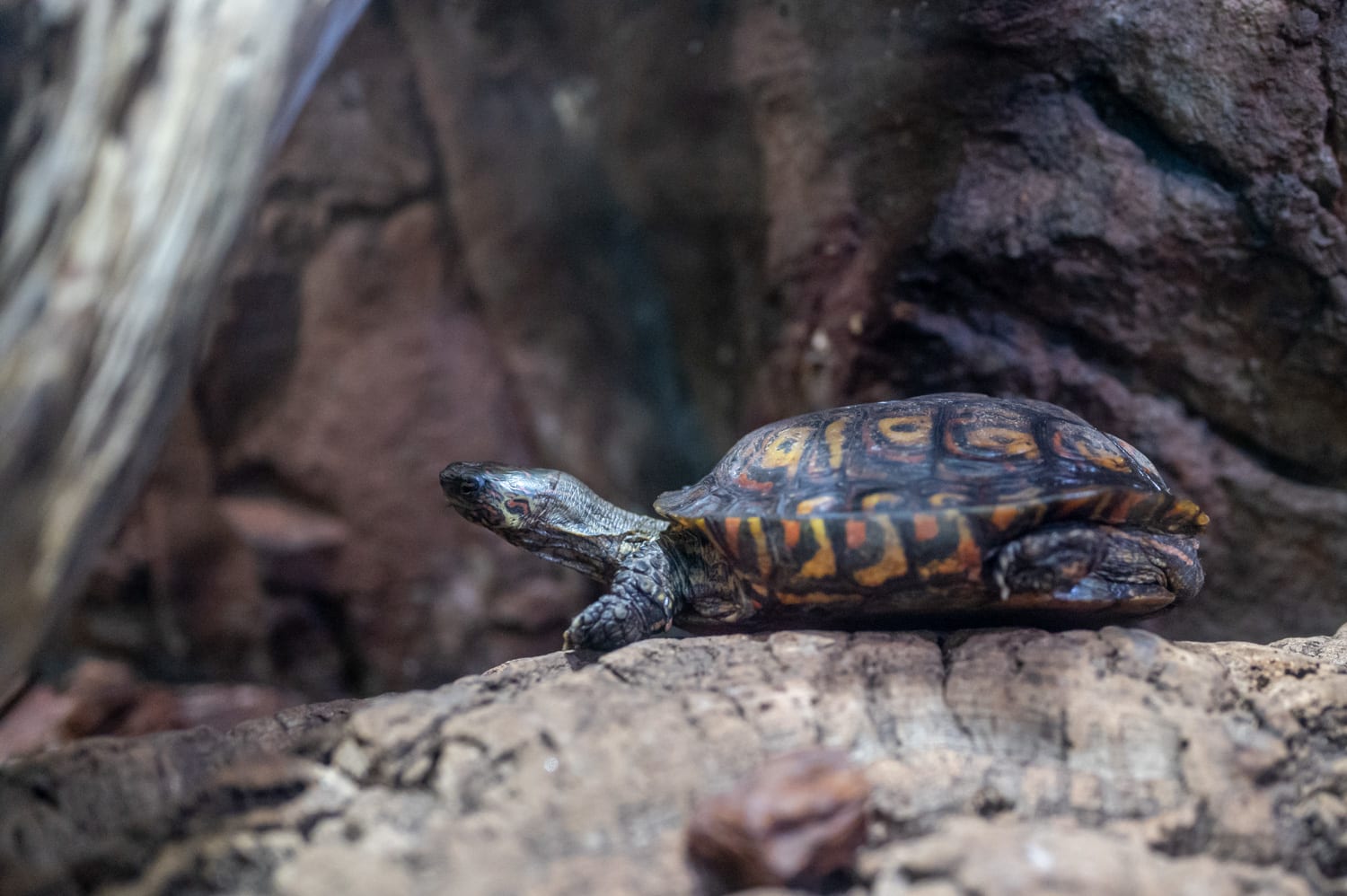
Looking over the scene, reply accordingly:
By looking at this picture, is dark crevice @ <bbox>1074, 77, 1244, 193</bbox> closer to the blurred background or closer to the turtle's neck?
the blurred background

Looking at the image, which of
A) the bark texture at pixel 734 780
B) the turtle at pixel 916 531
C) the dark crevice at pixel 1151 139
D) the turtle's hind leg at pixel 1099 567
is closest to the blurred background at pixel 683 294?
the dark crevice at pixel 1151 139

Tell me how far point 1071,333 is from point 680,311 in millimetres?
2267

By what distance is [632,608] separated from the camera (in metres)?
2.66

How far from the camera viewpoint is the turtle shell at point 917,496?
235 centimetres

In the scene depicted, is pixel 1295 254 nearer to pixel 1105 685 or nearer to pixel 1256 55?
pixel 1256 55

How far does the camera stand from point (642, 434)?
536 cm

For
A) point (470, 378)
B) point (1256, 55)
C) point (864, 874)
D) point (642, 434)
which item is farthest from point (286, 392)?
point (1256, 55)

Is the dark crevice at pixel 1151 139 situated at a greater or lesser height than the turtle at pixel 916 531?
greater

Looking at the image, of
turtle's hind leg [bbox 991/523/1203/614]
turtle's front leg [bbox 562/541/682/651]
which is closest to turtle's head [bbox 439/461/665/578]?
turtle's front leg [bbox 562/541/682/651]

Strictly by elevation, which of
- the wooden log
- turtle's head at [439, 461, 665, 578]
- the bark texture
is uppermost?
the wooden log

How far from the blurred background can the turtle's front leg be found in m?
1.46

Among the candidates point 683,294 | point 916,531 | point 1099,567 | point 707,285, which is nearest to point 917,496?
point 916,531

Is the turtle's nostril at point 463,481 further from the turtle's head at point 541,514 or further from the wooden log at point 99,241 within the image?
the wooden log at point 99,241

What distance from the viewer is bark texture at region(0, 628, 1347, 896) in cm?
169
